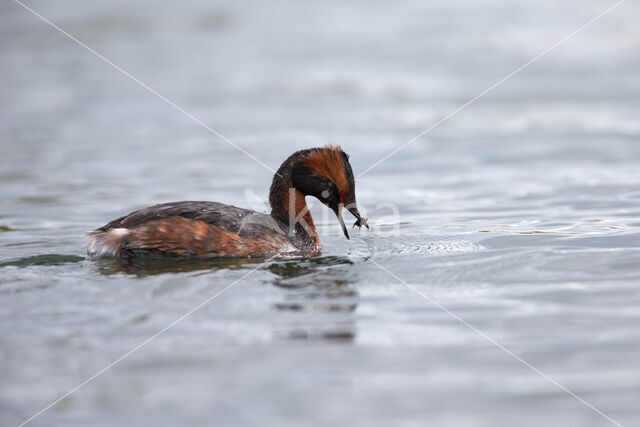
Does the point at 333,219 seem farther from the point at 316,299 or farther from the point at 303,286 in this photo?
the point at 316,299

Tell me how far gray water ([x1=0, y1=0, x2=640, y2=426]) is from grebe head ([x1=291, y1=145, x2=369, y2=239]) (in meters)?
0.49

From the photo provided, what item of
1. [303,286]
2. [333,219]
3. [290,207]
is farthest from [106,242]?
[333,219]

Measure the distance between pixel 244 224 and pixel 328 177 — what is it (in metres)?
0.92

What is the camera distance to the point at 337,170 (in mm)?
8188

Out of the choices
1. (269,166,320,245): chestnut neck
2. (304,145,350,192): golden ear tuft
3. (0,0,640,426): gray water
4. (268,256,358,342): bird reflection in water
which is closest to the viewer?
(0,0,640,426): gray water

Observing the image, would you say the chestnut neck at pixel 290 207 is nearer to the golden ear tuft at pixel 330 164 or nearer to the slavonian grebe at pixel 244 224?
the slavonian grebe at pixel 244 224

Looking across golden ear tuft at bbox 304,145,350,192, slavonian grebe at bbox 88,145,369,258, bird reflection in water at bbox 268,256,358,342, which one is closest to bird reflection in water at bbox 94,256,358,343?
bird reflection in water at bbox 268,256,358,342

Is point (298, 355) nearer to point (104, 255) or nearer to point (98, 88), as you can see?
point (104, 255)

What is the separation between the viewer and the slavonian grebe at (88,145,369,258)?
7.74m

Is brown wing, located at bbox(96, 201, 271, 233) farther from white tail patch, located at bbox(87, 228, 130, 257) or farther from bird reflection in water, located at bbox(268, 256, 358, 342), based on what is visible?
bird reflection in water, located at bbox(268, 256, 358, 342)

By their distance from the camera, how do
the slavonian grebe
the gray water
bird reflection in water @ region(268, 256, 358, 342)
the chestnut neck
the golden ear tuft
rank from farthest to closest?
the chestnut neck
the golden ear tuft
the slavonian grebe
bird reflection in water @ region(268, 256, 358, 342)
the gray water

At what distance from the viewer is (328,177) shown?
27.1 feet

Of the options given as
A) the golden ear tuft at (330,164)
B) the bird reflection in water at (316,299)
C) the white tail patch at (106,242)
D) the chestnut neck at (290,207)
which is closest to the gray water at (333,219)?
the bird reflection in water at (316,299)

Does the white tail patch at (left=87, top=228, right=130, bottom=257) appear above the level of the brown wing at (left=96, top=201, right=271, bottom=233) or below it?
below
